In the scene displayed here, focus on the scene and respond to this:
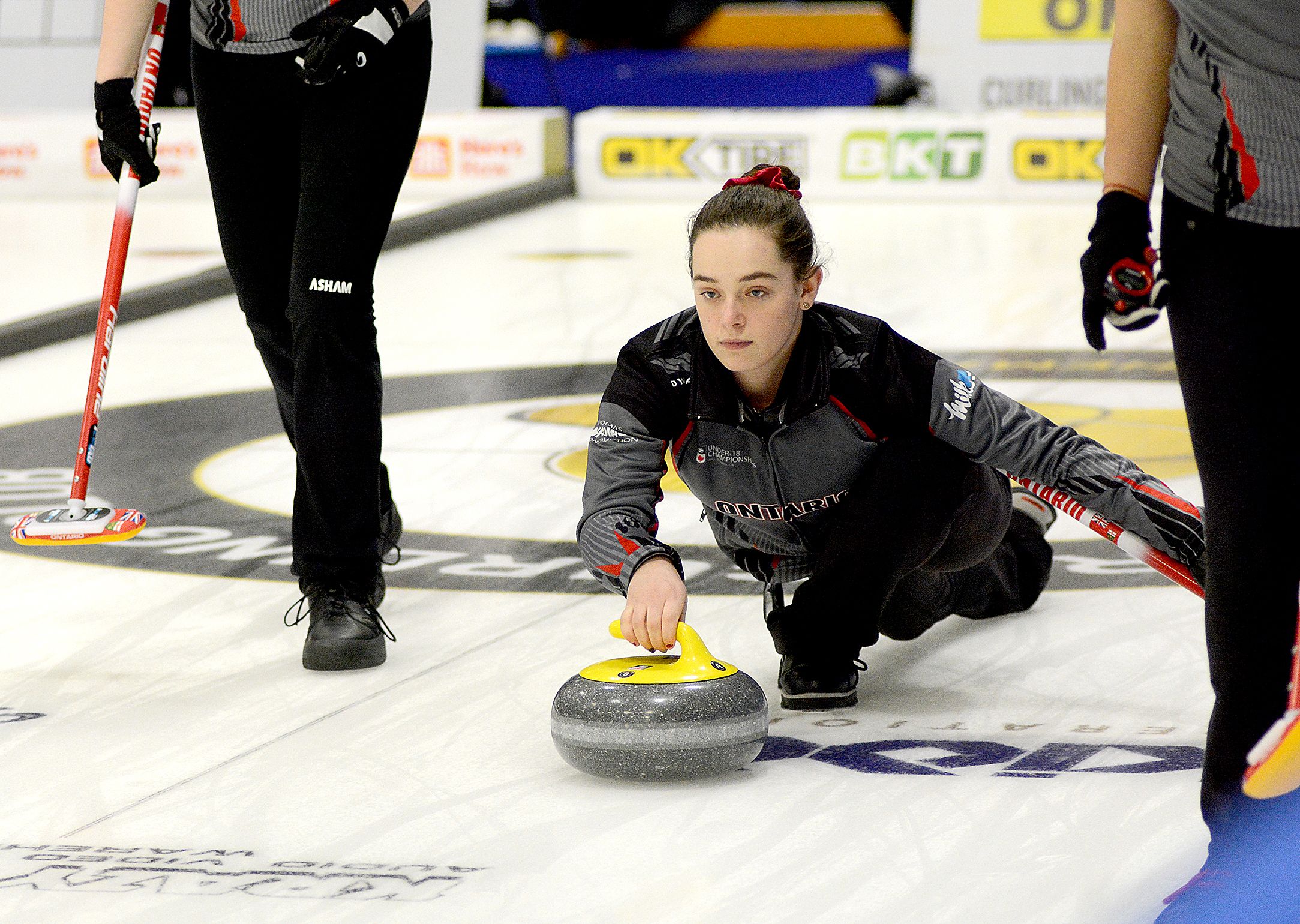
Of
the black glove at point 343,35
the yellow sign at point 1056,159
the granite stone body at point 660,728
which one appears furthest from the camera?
the yellow sign at point 1056,159

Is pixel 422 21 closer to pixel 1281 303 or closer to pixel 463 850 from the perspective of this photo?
pixel 463 850

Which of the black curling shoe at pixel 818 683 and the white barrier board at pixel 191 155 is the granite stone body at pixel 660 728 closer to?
the black curling shoe at pixel 818 683

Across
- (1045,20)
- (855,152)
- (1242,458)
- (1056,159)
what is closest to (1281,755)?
(1242,458)

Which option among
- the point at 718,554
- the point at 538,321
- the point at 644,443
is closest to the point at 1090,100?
the point at 538,321

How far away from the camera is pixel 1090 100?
10.8m

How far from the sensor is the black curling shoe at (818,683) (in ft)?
6.97

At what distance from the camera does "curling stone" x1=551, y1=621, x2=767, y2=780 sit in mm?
1827

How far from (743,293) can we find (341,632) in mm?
787

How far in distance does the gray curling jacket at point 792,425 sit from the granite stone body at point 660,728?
169 mm

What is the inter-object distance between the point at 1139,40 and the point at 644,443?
32.3 inches

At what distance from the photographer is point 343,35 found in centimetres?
231

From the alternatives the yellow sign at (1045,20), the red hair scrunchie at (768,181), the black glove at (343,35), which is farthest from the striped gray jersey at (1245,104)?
the yellow sign at (1045,20)

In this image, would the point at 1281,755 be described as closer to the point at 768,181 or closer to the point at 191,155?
the point at 768,181

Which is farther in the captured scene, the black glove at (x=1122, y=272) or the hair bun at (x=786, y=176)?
the hair bun at (x=786, y=176)
